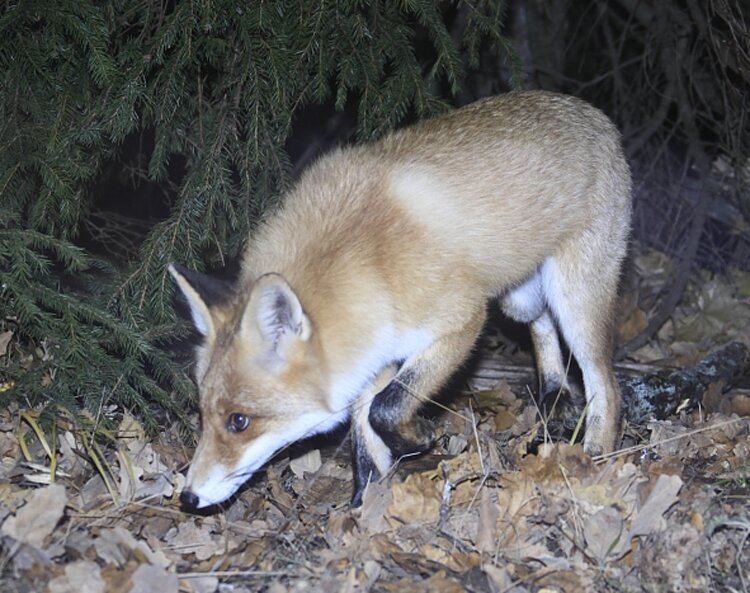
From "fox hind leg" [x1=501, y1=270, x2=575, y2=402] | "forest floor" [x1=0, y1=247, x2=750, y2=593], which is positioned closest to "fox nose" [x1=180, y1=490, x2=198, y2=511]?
"forest floor" [x1=0, y1=247, x2=750, y2=593]

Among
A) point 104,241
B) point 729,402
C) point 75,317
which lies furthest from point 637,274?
point 75,317

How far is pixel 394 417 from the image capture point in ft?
13.5

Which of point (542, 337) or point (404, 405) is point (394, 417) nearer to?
point (404, 405)

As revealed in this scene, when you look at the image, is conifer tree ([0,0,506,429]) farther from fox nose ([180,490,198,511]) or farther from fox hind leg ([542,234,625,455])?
fox hind leg ([542,234,625,455])

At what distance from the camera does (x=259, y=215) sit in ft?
15.9

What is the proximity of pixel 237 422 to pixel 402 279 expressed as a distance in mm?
938

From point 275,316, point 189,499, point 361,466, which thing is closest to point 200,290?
point 275,316

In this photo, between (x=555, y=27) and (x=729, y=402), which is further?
(x=555, y=27)

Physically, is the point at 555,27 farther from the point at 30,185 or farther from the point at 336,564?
the point at 336,564

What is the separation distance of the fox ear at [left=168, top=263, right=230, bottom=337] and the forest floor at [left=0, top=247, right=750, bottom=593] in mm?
772

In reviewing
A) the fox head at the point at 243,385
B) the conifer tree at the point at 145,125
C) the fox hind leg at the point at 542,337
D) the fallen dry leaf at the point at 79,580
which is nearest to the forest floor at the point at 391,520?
the fallen dry leaf at the point at 79,580

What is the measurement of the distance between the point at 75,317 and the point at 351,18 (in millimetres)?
2032

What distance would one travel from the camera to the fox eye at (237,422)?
3.66 meters

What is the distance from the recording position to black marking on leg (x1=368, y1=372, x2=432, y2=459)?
13.6 ft
